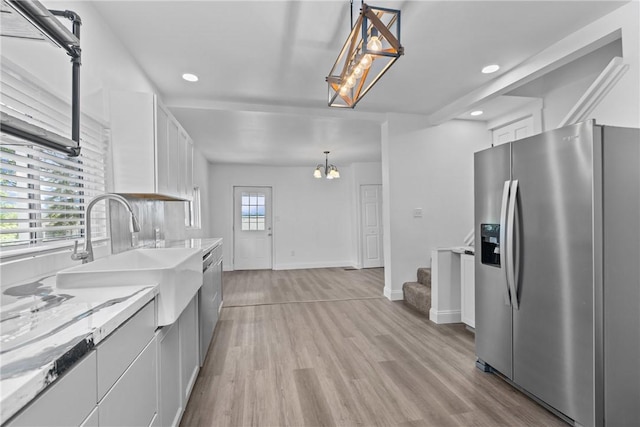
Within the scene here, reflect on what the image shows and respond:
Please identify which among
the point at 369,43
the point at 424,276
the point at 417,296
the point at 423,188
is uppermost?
the point at 369,43

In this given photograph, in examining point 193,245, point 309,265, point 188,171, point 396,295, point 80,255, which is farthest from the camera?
point 309,265

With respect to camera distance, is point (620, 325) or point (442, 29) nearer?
point (620, 325)

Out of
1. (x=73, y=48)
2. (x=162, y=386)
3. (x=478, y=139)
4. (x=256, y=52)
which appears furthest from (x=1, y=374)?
(x=478, y=139)

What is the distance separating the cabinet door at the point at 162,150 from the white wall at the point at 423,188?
2806 mm

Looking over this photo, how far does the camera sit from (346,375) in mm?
2256

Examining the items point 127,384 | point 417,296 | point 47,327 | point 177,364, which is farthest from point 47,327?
point 417,296

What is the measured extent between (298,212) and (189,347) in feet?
17.4

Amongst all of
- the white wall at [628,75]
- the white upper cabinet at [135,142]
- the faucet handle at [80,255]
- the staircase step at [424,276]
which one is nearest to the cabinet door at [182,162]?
the white upper cabinet at [135,142]

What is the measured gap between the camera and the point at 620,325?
1.58 meters

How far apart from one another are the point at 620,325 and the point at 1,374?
2.48 m

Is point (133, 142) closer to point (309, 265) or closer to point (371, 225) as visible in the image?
point (309, 265)

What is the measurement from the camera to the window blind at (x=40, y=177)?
1.23 meters

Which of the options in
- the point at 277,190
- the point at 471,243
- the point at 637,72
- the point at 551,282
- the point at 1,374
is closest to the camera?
the point at 1,374

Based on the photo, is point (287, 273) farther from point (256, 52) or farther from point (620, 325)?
point (620, 325)
